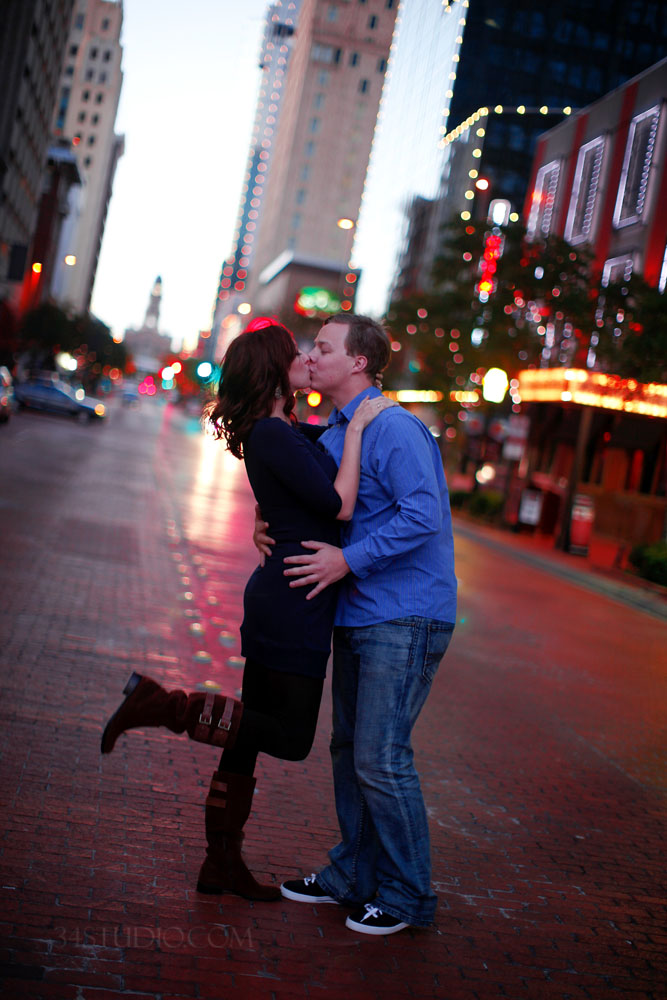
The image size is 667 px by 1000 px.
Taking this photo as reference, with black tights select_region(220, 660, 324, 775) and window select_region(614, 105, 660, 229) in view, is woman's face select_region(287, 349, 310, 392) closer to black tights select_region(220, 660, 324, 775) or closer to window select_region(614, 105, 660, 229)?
black tights select_region(220, 660, 324, 775)

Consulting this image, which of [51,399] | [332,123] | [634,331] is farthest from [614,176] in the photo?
[332,123]

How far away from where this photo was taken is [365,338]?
364 centimetres

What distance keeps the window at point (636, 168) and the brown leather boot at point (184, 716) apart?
113ft

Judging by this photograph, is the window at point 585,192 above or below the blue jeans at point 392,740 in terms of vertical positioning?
above

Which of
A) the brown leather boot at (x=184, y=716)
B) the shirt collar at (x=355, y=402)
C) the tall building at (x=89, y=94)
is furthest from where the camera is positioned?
the tall building at (x=89, y=94)

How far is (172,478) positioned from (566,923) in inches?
884

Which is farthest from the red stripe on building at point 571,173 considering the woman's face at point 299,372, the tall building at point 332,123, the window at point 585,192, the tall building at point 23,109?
the tall building at point 332,123

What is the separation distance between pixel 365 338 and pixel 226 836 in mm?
1823

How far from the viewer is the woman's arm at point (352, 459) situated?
3.47m

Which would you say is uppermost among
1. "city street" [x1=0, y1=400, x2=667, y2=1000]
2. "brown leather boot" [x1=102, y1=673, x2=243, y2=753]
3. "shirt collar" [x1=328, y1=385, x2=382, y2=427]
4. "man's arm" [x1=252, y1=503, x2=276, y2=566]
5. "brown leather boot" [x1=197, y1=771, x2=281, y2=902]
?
"shirt collar" [x1=328, y1=385, x2=382, y2=427]

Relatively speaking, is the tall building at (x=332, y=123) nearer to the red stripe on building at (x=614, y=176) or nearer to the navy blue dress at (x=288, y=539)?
the red stripe on building at (x=614, y=176)

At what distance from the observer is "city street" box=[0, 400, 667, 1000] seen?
327 cm

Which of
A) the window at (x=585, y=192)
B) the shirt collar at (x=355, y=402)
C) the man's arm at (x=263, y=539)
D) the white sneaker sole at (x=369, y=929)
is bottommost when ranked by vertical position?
the white sneaker sole at (x=369, y=929)

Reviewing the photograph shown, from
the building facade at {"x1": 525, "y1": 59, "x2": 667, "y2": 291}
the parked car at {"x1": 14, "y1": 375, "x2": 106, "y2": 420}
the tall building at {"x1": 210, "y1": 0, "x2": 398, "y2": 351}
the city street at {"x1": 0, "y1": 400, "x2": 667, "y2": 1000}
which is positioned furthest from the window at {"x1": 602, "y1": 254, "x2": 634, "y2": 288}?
the tall building at {"x1": 210, "y1": 0, "x2": 398, "y2": 351}
